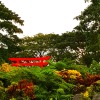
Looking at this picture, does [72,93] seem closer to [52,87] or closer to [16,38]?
[52,87]

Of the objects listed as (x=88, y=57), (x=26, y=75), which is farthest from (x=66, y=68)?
(x=88, y=57)

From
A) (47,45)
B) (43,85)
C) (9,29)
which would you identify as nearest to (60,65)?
(43,85)

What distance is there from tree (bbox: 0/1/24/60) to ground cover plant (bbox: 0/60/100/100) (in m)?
27.5

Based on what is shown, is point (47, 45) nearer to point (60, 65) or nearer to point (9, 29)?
point (9, 29)

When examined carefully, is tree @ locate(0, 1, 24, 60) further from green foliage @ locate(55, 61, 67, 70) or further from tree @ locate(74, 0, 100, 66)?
green foliage @ locate(55, 61, 67, 70)

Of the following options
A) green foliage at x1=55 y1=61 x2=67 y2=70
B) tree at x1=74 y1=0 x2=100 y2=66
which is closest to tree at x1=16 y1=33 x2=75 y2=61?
tree at x1=74 y1=0 x2=100 y2=66

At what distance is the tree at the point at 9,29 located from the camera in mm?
34750

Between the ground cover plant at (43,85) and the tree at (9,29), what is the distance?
27.5m

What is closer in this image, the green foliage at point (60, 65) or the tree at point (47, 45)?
the green foliage at point (60, 65)

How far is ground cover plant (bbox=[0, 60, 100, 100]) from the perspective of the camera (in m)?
5.97

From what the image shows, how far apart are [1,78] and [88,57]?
33.0 metres

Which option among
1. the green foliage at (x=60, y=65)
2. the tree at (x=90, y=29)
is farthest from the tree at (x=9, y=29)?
the green foliage at (x=60, y=65)

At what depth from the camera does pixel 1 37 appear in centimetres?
3541

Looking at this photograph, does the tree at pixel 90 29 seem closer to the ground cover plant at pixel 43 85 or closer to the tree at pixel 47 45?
the tree at pixel 47 45
